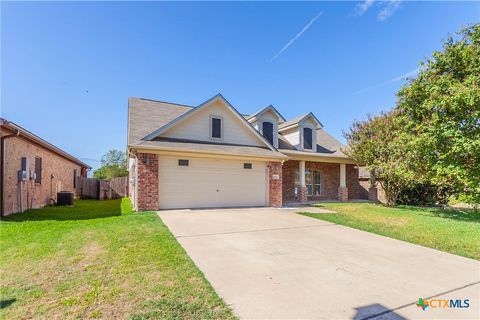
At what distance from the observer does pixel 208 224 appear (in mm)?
7648

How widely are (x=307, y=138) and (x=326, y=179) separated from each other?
3.51m

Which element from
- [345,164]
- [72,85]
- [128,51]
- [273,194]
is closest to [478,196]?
[345,164]

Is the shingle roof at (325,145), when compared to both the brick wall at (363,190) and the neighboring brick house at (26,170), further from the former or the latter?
the neighboring brick house at (26,170)

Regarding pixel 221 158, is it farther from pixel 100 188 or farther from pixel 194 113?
pixel 100 188

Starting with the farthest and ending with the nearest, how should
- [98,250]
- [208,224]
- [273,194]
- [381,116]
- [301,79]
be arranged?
[301,79] → [381,116] → [273,194] → [208,224] → [98,250]

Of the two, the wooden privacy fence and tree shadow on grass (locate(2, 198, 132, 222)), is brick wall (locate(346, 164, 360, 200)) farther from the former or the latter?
the wooden privacy fence

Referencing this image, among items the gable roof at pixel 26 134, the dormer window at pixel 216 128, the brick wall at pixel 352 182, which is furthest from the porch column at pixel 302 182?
the gable roof at pixel 26 134

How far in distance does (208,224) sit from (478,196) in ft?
37.0

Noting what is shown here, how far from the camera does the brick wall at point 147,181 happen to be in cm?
1002

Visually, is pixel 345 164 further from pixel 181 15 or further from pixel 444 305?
pixel 444 305

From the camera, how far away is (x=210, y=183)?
11.6 m

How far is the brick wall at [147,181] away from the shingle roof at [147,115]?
1.30 meters

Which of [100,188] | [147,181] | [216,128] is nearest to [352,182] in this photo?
[216,128]

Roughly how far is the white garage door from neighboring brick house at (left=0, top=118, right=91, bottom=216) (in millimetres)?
5303
